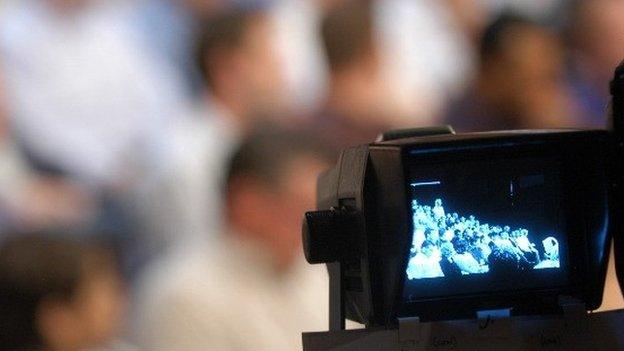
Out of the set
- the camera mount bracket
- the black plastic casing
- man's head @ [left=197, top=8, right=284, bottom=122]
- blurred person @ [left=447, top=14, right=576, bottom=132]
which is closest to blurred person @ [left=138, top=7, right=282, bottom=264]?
man's head @ [left=197, top=8, right=284, bottom=122]

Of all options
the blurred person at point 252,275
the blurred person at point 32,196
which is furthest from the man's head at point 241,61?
the blurred person at point 32,196

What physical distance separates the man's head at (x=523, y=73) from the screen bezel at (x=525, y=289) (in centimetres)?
127

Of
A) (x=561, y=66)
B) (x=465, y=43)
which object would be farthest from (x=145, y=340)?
(x=561, y=66)

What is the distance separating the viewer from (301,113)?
102 inches

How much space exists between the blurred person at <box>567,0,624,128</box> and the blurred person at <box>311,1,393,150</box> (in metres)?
0.55

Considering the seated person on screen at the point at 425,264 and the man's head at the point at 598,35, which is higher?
the man's head at the point at 598,35

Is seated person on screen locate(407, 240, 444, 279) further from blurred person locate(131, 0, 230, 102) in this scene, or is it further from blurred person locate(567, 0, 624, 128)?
blurred person locate(567, 0, 624, 128)

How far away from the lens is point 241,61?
2600 mm

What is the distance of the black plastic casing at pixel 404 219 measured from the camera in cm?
134

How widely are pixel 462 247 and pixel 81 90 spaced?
1.40m

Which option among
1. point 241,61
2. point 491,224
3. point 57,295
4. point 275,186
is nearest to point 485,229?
point 491,224

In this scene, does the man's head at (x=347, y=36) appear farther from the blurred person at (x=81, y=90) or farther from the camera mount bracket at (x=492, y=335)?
the camera mount bracket at (x=492, y=335)

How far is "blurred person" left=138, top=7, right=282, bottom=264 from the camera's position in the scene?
2.54 metres

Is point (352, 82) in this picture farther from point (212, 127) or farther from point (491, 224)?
point (491, 224)
